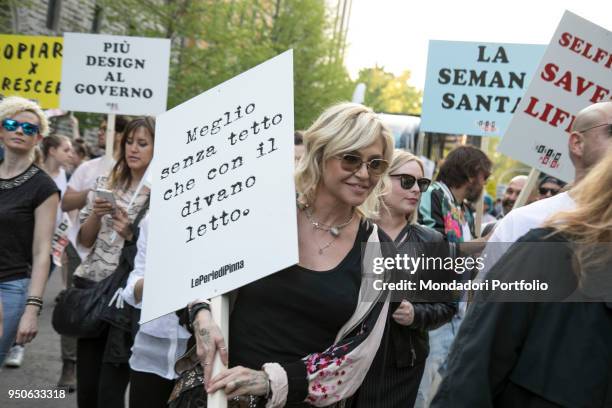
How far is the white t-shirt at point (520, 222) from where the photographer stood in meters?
3.27

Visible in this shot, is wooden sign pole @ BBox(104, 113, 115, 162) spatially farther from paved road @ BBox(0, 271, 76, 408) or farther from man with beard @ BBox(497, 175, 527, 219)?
man with beard @ BBox(497, 175, 527, 219)

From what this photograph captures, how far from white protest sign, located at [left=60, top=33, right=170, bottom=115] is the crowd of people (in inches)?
115

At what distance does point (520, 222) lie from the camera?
10.9 feet

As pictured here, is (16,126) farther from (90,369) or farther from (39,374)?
(39,374)

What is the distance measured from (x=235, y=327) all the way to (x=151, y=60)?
5890mm

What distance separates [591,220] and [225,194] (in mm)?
1364

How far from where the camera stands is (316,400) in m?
2.92

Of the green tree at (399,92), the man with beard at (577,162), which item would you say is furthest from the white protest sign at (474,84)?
the green tree at (399,92)

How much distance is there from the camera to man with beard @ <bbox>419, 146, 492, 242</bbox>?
586 centimetres

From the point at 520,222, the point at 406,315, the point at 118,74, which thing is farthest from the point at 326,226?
the point at 118,74

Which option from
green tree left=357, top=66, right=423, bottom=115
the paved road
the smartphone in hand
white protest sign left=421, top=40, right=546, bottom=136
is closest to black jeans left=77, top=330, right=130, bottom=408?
the smartphone in hand

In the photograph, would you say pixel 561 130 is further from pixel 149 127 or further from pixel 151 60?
pixel 151 60

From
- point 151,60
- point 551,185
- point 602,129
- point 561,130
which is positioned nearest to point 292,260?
point 602,129

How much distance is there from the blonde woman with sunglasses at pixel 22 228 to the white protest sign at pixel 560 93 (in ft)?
9.83
